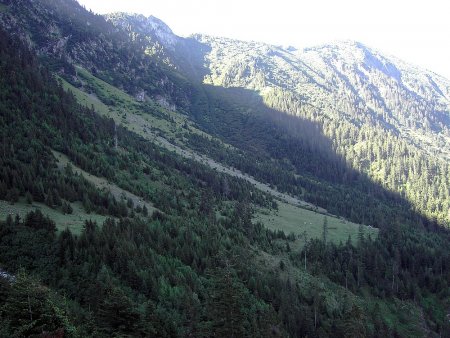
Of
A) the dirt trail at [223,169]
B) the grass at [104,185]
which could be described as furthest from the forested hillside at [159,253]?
the dirt trail at [223,169]

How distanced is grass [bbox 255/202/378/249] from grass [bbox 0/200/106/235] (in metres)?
58.1

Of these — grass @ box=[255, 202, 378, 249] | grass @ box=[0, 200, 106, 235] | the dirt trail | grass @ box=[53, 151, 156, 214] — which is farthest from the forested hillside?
the dirt trail

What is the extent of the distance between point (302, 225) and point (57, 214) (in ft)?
274

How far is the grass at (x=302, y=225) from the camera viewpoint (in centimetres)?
11606

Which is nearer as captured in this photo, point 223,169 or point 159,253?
point 159,253

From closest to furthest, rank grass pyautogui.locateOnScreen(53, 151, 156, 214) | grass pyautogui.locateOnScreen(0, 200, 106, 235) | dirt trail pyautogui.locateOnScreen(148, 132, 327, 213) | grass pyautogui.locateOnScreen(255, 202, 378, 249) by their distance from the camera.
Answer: grass pyautogui.locateOnScreen(0, 200, 106, 235), grass pyautogui.locateOnScreen(53, 151, 156, 214), grass pyautogui.locateOnScreen(255, 202, 378, 249), dirt trail pyautogui.locateOnScreen(148, 132, 327, 213)

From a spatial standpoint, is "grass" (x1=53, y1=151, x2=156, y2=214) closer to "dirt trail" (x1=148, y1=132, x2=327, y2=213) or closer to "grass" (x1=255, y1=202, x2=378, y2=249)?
"grass" (x1=255, y1=202, x2=378, y2=249)

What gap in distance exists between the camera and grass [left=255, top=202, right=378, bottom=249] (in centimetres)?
11606

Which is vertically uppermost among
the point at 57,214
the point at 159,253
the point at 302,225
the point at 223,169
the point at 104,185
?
the point at 104,185

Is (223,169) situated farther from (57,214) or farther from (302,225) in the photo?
(57,214)

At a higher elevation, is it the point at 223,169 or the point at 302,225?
the point at 223,169

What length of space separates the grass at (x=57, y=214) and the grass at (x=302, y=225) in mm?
58090

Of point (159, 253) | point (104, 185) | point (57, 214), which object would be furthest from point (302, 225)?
point (57, 214)

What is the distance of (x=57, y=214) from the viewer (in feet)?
196
